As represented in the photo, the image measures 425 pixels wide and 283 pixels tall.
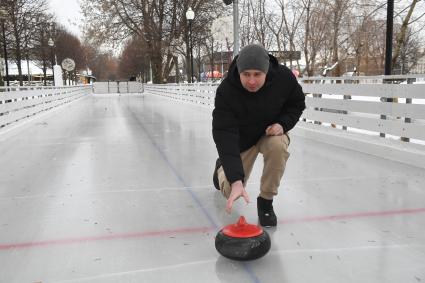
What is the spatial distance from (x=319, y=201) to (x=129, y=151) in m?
3.82

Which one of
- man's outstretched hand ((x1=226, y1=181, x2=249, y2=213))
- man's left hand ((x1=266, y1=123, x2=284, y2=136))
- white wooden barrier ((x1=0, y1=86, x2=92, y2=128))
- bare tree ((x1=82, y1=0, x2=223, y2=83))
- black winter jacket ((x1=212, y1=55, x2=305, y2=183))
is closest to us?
man's outstretched hand ((x1=226, y1=181, x2=249, y2=213))

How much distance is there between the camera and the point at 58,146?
25.6ft

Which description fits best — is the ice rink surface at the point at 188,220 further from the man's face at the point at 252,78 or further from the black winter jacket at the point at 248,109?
the man's face at the point at 252,78

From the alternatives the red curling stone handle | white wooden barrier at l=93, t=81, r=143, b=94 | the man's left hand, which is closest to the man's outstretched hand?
the red curling stone handle

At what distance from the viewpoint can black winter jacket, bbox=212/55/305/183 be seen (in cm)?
297

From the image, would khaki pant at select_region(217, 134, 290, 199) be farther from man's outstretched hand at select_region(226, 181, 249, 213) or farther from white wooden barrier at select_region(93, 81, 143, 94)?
white wooden barrier at select_region(93, 81, 143, 94)

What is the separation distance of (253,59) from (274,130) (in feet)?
1.97

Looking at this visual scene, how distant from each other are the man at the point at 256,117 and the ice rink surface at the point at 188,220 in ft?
1.58

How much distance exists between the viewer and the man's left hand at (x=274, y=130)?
320 centimetres

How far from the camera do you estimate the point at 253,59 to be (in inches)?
112

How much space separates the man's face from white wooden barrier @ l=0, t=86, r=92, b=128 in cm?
776

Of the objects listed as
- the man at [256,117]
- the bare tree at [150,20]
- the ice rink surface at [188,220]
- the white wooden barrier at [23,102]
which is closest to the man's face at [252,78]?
the man at [256,117]

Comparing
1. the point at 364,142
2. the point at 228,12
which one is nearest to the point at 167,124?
the point at 364,142

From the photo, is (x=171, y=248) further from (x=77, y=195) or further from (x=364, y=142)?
(x=364, y=142)
